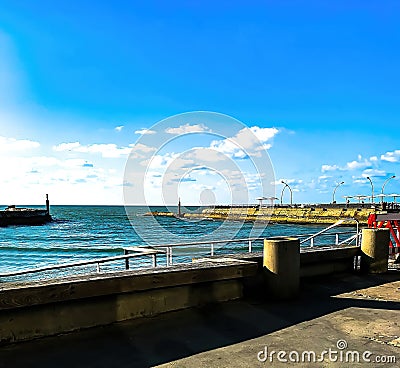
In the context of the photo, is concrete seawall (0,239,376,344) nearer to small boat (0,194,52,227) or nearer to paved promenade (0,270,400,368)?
paved promenade (0,270,400,368)

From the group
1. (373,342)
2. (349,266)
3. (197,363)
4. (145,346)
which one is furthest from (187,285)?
(349,266)

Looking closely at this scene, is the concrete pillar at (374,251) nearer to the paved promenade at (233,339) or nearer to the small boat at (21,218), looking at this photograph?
the paved promenade at (233,339)

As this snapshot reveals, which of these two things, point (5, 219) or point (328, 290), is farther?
point (5, 219)

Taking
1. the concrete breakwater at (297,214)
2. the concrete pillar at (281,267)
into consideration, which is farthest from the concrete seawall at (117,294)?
the concrete breakwater at (297,214)

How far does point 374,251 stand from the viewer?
415 inches

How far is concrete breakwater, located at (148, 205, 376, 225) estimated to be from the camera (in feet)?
320

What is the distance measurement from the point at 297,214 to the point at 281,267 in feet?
359

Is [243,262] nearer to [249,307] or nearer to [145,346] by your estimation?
[249,307]

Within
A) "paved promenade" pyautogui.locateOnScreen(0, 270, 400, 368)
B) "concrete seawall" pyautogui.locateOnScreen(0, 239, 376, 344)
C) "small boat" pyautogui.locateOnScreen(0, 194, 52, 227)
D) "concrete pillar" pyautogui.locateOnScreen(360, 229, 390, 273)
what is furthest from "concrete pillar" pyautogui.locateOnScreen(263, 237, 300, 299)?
"small boat" pyautogui.locateOnScreen(0, 194, 52, 227)

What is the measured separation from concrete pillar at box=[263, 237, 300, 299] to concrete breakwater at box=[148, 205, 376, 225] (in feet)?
249

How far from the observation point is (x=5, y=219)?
90.9 meters

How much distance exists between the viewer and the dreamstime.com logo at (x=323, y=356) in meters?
4.70

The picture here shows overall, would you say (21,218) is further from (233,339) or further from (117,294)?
(233,339)

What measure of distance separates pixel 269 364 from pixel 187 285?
2.29 m
